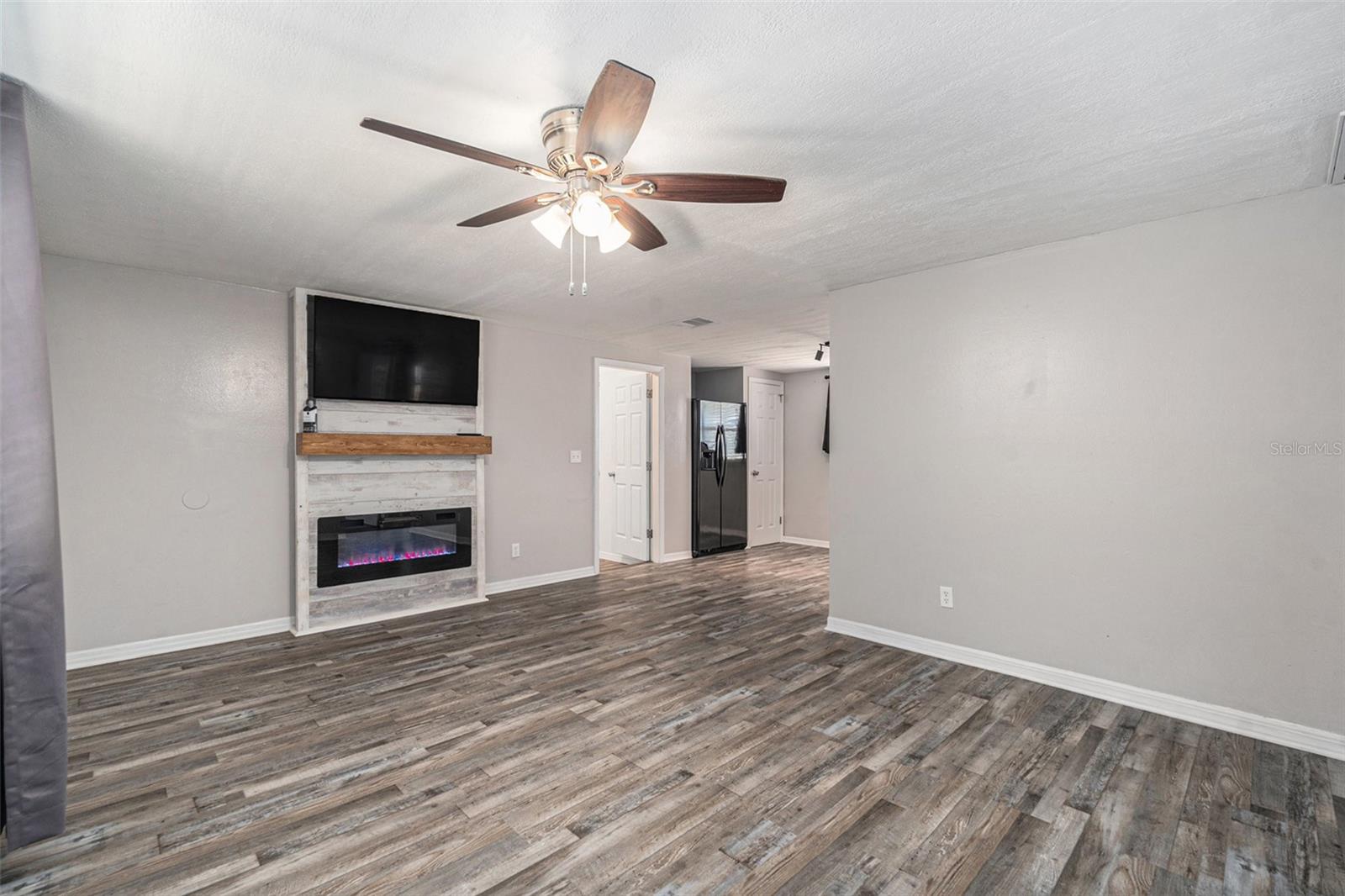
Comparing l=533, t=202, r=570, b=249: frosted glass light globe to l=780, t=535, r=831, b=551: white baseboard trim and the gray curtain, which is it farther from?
l=780, t=535, r=831, b=551: white baseboard trim

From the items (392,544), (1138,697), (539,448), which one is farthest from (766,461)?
(1138,697)

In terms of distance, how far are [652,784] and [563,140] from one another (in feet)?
7.71

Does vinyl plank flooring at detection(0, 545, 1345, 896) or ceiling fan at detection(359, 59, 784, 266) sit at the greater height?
ceiling fan at detection(359, 59, 784, 266)

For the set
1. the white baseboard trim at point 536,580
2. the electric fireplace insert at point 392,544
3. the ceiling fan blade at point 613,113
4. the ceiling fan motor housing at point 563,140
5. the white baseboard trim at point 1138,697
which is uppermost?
the ceiling fan motor housing at point 563,140

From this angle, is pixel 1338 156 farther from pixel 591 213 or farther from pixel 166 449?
pixel 166 449

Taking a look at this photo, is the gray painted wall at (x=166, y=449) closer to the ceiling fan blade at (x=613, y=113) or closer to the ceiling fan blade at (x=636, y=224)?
the ceiling fan blade at (x=636, y=224)

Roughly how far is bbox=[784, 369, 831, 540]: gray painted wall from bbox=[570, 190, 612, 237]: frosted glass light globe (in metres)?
6.17

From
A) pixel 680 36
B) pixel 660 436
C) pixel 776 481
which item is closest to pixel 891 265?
pixel 680 36

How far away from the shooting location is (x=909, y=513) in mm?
3863

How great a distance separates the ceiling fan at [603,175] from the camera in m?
1.63

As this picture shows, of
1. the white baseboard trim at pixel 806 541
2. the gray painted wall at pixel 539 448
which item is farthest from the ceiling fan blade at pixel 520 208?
the white baseboard trim at pixel 806 541

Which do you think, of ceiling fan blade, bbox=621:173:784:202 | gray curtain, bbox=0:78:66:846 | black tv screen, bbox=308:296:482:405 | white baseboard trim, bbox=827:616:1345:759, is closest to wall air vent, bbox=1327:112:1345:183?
ceiling fan blade, bbox=621:173:784:202

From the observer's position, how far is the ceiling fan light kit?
5.35ft

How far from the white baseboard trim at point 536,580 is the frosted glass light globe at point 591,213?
394 cm
